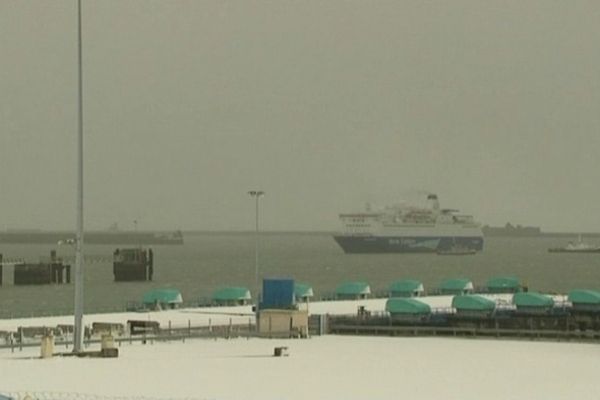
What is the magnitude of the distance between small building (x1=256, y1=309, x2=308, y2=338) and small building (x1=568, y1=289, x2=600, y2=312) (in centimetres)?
1516

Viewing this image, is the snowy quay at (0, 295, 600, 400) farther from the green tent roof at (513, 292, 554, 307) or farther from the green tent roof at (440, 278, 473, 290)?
the green tent roof at (440, 278, 473, 290)

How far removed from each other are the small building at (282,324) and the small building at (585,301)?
15156mm

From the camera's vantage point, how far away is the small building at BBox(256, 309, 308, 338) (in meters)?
63.0

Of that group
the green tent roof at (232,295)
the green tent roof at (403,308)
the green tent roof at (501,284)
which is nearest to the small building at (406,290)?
the green tent roof at (501,284)

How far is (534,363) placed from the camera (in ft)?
170

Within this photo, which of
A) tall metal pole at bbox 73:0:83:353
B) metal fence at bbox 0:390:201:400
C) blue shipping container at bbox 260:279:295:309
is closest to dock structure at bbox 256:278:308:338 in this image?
blue shipping container at bbox 260:279:295:309

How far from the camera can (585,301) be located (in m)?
70.2

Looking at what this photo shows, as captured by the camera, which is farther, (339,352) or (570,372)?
(339,352)

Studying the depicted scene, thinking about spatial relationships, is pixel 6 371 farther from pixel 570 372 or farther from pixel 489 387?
pixel 570 372

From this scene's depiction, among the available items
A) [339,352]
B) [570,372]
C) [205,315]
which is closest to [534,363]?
[570,372]

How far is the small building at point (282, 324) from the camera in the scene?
63.0 meters

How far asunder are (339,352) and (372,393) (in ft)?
48.5

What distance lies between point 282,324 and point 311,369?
15237 mm

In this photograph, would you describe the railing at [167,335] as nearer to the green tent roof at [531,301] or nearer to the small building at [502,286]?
the green tent roof at [531,301]
